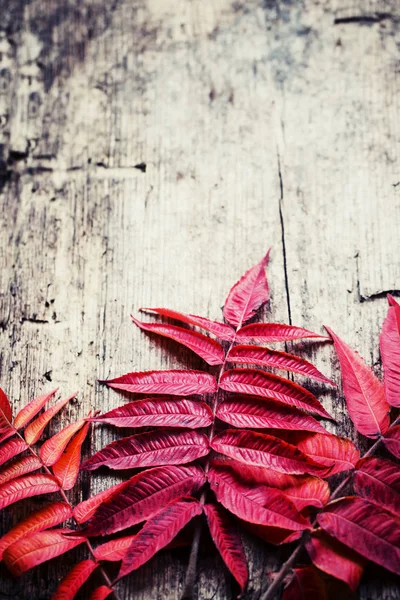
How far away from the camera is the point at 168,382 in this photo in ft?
3.73

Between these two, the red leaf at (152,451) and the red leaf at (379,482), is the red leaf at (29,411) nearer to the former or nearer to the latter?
the red leaf at (152,451)

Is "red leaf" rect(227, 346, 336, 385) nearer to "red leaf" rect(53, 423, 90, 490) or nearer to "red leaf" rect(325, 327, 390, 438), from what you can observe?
"red leaf" rect(325, 327, 390, 438)

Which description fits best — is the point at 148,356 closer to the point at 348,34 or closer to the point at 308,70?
the point at 308,70

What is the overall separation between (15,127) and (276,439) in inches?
50.9

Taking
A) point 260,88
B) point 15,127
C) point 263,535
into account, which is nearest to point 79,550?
point 263,535

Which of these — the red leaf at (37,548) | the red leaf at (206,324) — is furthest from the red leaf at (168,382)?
the red leaf at (37,548)

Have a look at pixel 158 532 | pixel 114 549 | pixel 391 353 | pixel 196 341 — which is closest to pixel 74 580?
pixel 114 549

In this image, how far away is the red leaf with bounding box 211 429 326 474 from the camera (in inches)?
40.1

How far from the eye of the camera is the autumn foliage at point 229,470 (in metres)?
0.96

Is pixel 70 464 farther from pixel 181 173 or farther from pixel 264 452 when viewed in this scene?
pixel 181 173

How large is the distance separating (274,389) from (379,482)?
0.29 m

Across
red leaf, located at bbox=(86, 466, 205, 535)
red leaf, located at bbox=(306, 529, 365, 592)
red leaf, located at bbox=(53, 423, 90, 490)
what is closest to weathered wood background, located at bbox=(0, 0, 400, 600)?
red leaf, located at bbox=(53, 423, 90, 490)

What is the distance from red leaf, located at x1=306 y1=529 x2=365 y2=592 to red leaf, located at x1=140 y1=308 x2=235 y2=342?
0.48m

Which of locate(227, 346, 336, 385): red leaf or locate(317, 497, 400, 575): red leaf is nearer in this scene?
locate(317, 497, 400, 575): red leaf
